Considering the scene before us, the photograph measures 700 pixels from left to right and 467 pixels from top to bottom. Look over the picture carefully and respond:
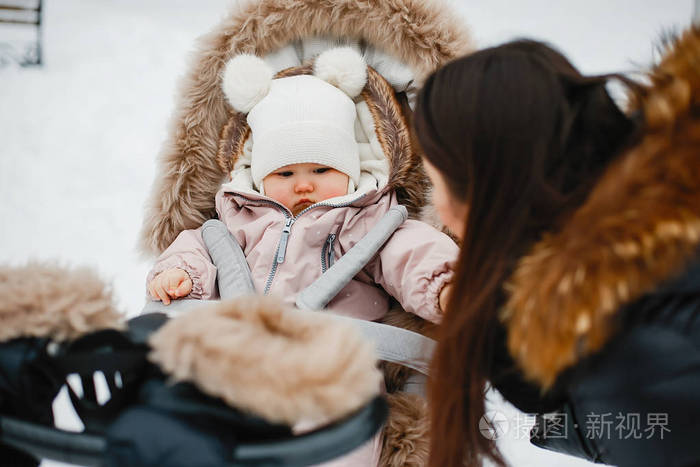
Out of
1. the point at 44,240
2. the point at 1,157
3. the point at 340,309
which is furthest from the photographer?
the point at 1,157

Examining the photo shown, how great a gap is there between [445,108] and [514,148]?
0.30ft

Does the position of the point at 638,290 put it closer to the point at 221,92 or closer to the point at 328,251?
the point at 328,251

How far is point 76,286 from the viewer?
1.59ft

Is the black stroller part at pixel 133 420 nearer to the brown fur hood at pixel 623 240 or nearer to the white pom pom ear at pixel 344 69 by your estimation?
the brown fur hood at pixel 623 240

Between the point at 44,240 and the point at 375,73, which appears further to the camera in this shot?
the point at 44,240

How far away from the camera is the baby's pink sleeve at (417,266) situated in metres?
0.81

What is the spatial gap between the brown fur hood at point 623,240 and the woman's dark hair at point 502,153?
5cm

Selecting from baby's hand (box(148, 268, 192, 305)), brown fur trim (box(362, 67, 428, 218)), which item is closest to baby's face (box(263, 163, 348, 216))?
brown fur trim (box(362, 67, 428, 218))

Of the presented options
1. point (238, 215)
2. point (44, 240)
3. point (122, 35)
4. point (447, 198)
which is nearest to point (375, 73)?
point (238, 215)

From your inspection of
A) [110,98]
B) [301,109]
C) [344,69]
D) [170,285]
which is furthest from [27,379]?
[110,98]

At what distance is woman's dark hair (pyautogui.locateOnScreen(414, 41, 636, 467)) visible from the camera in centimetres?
51

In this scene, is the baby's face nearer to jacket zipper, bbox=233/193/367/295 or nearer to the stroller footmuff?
jacket zipper, bbox=233/193/367/295

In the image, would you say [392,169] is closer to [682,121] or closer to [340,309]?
[340,309]

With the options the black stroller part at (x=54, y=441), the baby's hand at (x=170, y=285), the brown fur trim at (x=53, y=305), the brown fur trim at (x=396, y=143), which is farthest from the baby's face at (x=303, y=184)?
the black stroller part at (x=54, y=441)
